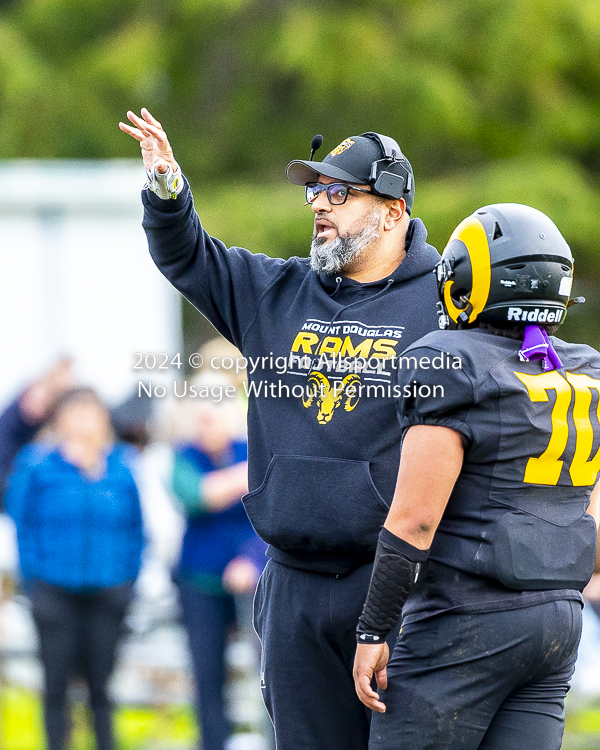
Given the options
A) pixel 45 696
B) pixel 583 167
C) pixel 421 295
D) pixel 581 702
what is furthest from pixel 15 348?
pixel 583 167

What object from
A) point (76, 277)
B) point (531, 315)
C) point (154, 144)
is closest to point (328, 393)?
point (531, 315)

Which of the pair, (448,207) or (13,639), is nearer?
(13,639)

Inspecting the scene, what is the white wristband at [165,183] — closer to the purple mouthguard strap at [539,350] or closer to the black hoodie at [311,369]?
the black hoodie at [311,369]

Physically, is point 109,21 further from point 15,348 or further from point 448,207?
point 15,348

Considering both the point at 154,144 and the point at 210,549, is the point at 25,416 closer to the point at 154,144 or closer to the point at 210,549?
the point at 210,549

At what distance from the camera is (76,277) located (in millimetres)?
8523

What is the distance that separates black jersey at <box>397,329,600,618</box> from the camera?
2660 millimetres

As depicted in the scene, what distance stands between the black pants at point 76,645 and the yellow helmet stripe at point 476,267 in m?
3.43

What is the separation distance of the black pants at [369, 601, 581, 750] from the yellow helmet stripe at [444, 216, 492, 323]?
0.76 metres

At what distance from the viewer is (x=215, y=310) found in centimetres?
374

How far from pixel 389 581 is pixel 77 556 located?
3300 millimetres

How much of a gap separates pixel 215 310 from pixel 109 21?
507 inches

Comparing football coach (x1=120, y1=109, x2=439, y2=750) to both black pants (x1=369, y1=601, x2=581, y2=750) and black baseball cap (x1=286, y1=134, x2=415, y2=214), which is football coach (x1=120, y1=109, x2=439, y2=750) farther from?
black pants (x1=369, y1=601, x2=581, y2=750)

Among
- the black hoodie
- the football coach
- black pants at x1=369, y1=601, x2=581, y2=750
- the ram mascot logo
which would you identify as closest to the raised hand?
the football coach
